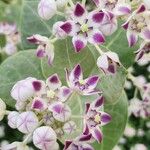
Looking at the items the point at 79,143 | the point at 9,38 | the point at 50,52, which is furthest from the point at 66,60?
the point at 9,38

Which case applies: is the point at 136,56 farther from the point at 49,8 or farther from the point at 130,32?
the point at 49,8

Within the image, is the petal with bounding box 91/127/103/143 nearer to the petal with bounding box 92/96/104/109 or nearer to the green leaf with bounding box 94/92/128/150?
the petal with bounding box 92/96/104/109

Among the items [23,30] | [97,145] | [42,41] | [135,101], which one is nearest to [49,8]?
[42,41]

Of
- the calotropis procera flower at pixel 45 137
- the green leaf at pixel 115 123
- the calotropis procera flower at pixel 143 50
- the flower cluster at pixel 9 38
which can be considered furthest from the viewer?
the flower cluster at pixel 9 38

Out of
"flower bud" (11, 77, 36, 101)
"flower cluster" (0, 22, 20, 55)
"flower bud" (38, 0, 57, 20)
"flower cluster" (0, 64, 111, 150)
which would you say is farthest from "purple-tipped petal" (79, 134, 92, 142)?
"flower cluster" (0, 22, 20, 55)

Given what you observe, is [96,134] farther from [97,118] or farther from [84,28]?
[84,28]

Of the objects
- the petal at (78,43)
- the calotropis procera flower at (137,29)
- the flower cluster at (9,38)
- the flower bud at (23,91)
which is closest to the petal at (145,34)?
the calotropis procera flower at (137,29)

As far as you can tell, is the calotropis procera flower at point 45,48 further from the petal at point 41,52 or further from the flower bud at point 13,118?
the flower bud at point 13,118
